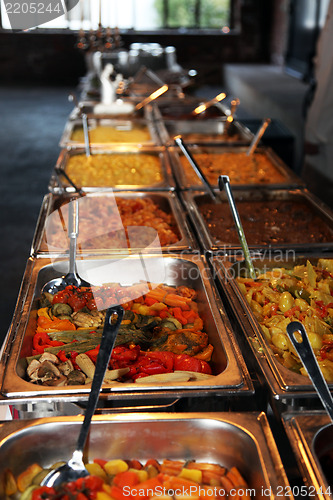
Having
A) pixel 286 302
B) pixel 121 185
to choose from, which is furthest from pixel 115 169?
pixel 286 302

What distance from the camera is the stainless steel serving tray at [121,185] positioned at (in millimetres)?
2461

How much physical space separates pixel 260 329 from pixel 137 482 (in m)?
0.53

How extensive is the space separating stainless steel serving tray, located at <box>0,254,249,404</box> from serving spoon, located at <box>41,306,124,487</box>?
59 mm

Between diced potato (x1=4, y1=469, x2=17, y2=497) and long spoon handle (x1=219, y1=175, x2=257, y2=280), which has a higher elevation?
long spoon handle (x1=219, y1=175, x2=257, y2=280)

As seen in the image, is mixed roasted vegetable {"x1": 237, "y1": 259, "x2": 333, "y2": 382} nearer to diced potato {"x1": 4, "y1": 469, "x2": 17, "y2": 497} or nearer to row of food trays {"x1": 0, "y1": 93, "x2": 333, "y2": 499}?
row of food trays {"x1": 0, "y1": 93, "x2": 333, "y2": 499}

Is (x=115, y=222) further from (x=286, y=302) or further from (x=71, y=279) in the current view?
(x=286, y=302)

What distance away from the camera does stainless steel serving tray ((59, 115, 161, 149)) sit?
3.25m

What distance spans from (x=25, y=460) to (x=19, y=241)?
267 cm

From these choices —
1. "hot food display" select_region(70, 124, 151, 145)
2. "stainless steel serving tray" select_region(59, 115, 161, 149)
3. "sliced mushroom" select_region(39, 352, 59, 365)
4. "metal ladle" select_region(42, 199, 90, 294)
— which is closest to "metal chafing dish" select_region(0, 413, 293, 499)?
"sliced mushroom" select_region(39, 352, 59, 365)

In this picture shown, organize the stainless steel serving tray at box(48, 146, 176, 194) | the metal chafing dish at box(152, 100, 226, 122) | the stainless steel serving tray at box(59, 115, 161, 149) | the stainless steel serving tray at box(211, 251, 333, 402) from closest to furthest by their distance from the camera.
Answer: the stainless steel serving tray at box(211, 251, 333, 402) → the stainless steel serving tray at box(48, 146, 176, 194) → the stainless steel serving tray at box(59, 115, 161, 149) → the metal chafing dish at box(152, 100, 226, 122)

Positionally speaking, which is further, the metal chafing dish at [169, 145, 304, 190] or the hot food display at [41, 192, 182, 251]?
the metal chafing dish at [169, 145, 304, 190]

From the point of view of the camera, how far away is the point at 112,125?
13.0 feet

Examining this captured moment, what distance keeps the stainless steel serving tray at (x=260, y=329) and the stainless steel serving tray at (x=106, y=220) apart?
0.21m

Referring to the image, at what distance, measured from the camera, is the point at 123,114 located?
13.8ft
